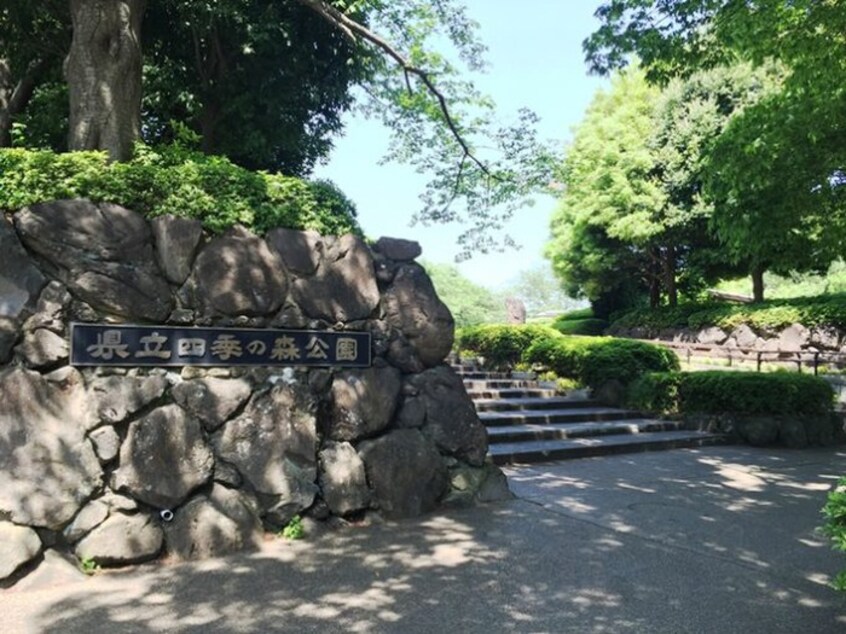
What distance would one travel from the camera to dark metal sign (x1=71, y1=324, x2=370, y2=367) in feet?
15.6

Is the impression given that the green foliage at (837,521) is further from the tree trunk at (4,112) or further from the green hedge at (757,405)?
the tree trunk at (4,112)

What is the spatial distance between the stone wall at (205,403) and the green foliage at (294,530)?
72mm

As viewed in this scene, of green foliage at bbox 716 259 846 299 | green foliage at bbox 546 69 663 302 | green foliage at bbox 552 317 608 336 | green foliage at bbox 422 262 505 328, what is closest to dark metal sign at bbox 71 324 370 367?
green foliage at bbox 546 69 663 302

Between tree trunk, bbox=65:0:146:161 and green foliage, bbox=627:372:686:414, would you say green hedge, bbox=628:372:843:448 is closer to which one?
green foliage, bbox=627:372:686:414

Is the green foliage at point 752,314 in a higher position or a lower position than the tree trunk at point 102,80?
lower

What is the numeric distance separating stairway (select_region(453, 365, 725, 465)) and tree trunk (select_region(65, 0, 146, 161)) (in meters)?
5.39

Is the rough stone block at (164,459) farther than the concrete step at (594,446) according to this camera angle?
No

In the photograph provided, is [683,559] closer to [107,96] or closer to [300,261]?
[300,261]

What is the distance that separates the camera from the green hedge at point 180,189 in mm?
4750

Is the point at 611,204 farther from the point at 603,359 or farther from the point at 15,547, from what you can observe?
the point at 15,547

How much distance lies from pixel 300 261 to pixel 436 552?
8.64 ft

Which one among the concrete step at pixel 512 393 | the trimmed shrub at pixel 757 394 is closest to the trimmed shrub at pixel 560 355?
the concrete step at pixel 512 393

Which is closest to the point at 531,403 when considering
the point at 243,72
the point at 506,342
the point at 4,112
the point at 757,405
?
the point at 757,405

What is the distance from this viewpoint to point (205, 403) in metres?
5.06
